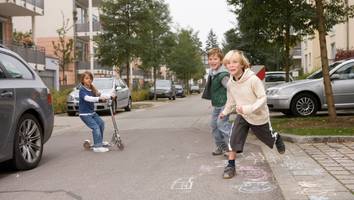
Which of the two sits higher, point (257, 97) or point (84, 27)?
point (84, 27)

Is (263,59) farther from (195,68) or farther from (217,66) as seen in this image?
A: (217,66)

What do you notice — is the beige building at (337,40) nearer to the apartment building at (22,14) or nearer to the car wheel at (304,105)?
the car wheel at (304,105)

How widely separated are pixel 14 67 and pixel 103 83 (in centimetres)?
1466

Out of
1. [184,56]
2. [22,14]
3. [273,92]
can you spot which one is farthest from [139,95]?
[273,92]

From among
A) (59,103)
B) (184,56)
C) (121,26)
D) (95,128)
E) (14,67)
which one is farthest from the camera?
(184,56)

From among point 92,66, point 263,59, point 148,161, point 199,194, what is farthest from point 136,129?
point 92,66

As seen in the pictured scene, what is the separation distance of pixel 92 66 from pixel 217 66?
44473mm

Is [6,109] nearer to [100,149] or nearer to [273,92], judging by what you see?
[100,149]

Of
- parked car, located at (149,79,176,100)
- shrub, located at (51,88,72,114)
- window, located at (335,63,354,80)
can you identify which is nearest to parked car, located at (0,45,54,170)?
window, located at (335,63,354,80)

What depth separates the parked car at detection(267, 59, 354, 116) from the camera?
14781 mm

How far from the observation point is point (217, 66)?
28.2 feet

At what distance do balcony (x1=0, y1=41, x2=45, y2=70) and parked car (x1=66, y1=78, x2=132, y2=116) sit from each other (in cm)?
799

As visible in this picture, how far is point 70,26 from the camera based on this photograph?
49.6 metres

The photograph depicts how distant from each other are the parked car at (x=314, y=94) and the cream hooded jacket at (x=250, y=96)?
8.27 meters
